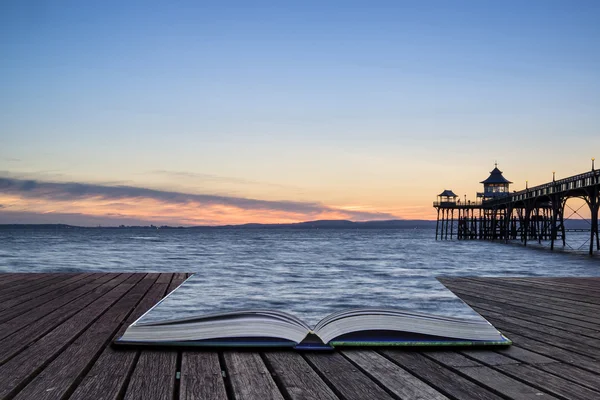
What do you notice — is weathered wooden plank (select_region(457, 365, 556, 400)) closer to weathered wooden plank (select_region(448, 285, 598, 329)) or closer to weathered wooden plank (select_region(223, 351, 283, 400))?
weathered wooden plank (select_region(223, 351, 283, 400))

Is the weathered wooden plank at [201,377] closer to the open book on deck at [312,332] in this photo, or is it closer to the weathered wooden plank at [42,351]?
the open book on deck at [312,332]

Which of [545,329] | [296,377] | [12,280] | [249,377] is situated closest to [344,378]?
[296,377]

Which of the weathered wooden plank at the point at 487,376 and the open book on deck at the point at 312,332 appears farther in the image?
the open book on deck at the point at 312,332

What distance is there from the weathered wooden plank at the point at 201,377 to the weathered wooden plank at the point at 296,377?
339mm

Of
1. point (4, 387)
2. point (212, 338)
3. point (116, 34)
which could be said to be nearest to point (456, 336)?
point (212, 338)

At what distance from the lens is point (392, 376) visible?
3.08 meters

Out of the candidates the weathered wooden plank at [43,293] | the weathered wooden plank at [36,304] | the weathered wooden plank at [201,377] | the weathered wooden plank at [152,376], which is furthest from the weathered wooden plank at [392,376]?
the weathered wooden plank at [43,293]

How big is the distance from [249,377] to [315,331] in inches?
39.6

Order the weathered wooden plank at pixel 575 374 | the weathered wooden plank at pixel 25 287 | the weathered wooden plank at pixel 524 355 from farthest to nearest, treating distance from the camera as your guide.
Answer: the weathered wooden plank at pixel 25 287 < the weathered wooden plank at pixel 524 355 < the weathered wooden plank at pixel 575 374

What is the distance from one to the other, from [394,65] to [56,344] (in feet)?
97.7

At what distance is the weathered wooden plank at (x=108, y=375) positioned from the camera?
9.02 feet

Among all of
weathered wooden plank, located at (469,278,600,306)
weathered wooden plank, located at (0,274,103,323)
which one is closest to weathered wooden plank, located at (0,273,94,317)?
weathered wooden plank, located at (0,274,103,323)

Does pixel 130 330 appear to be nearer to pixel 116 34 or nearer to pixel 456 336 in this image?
pixel 456 336

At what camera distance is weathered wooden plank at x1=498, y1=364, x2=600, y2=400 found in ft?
9.09
